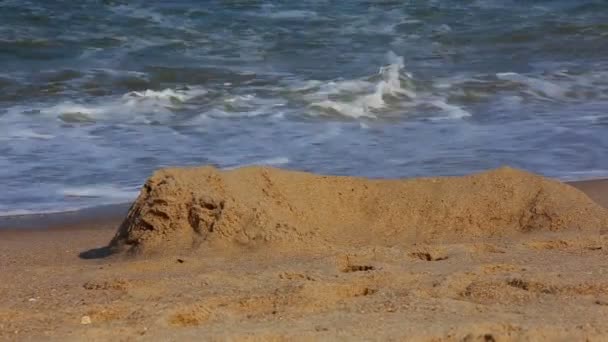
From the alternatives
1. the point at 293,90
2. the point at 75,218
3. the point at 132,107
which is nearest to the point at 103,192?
the point at 75,218

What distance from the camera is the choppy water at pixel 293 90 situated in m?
7.29

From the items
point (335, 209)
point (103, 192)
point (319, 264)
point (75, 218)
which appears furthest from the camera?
point (103, 192)

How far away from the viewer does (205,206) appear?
180 inches

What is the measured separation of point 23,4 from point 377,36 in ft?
16.9

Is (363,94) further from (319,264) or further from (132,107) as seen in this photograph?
(319,264)

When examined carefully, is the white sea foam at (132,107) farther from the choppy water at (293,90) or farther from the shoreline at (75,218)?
the shoreline at (75,218)

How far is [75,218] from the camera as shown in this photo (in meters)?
6.05

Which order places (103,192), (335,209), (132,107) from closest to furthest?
(335,209), (103,192), (132,107)

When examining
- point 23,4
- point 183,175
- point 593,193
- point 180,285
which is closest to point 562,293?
point 180,285

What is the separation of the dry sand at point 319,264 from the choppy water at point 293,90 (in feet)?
5.89

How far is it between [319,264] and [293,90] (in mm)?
5857

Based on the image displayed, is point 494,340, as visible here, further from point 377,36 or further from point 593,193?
point 377,36

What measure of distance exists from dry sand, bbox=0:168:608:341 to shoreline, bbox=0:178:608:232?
57 mm

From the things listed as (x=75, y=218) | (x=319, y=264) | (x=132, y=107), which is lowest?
(x=75, y=218)
